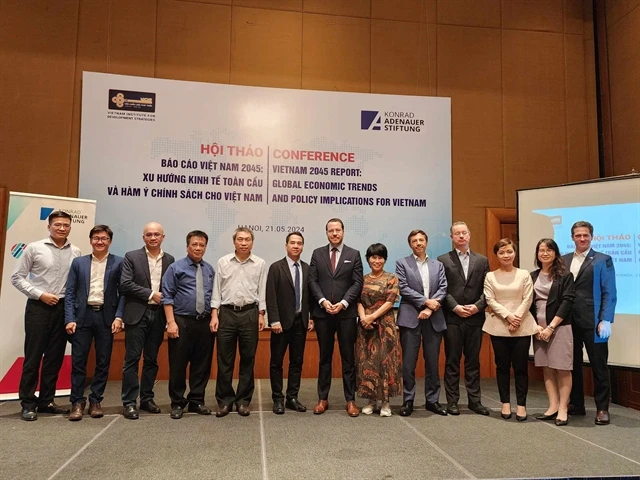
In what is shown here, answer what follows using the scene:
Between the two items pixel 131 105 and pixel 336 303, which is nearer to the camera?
pixel 336 303

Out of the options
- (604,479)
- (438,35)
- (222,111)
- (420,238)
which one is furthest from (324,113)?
(604,479)

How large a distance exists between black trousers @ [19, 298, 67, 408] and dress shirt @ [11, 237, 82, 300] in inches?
4.4

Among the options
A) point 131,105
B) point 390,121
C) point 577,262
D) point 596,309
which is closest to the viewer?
point 596,309

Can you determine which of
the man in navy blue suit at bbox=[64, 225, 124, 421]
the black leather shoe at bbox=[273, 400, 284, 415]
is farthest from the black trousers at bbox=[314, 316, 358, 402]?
the man in navy blue suit at bbox=[64, 225, 124, 421]

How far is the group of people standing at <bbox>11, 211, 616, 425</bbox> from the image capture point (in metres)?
3.36

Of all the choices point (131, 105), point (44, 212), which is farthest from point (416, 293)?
point (131, 105)

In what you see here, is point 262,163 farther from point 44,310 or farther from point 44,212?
point 44,310

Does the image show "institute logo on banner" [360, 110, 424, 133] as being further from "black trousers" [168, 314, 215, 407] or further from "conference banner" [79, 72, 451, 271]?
"black trousers" [168, 314, 215, 407]

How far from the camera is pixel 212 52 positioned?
17.1ft

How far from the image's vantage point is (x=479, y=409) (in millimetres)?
3545

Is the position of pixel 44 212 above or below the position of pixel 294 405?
above

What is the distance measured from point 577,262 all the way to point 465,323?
38.5 inches

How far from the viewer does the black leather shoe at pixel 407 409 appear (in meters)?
3.47

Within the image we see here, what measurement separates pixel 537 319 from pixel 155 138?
3987 millimetres
